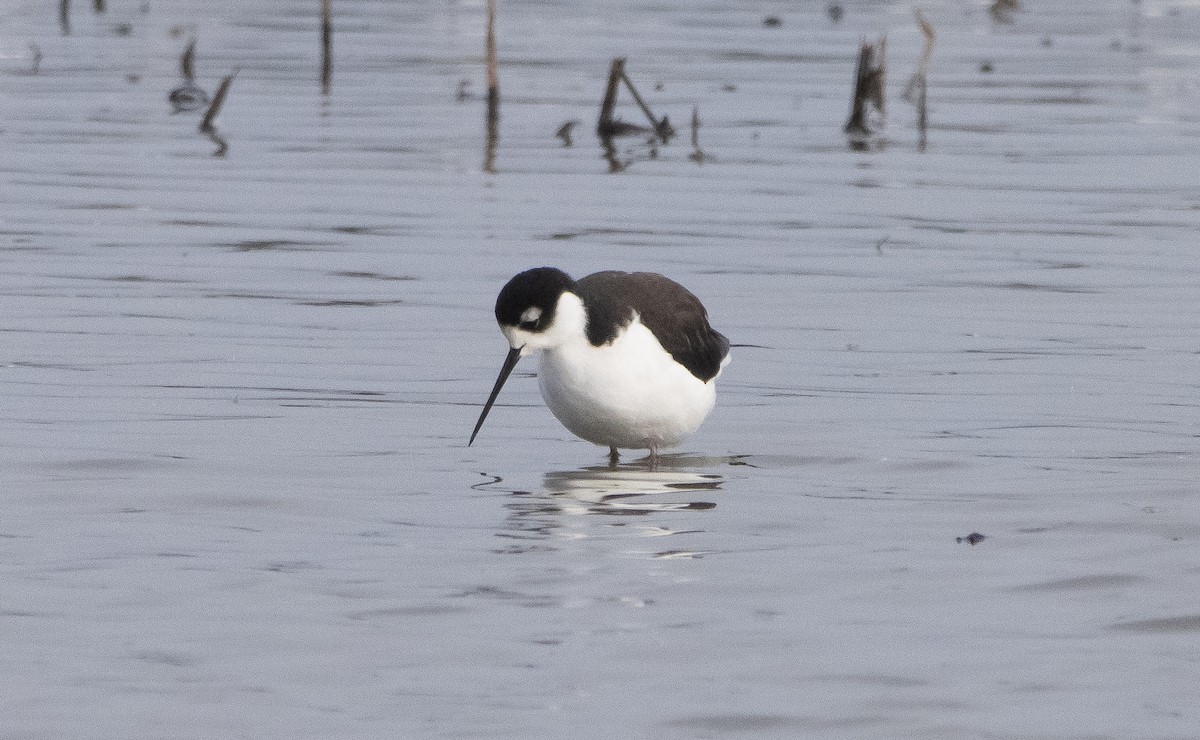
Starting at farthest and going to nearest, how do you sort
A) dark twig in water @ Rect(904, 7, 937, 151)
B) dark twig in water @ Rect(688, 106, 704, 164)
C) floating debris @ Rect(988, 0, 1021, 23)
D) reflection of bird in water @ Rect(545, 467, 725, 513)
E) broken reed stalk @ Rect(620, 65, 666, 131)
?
1. floating debris @ Rect(988, 0, 1021, 23)
2. dark twig in water @ Rect(904, 7, 937, 151)
3. broken reed stalk @ Rect(620, 65, 666, 131)
4. dark twig in water @ Rect(688, 106, 704, 164)
5. reflection of bird in water @ Rect(545, 467, 725, 513)

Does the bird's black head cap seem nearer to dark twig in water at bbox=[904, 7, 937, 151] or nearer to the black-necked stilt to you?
the black-necked stilt

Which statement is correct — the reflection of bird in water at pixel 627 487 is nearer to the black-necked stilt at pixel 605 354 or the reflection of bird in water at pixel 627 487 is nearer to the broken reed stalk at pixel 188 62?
the black-necked stilt at pixel 605 354

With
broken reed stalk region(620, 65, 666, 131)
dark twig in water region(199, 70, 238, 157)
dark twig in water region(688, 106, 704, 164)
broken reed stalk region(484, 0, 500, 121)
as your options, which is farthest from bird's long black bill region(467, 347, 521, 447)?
broken reed stalk region(484, 0, 500, 121)

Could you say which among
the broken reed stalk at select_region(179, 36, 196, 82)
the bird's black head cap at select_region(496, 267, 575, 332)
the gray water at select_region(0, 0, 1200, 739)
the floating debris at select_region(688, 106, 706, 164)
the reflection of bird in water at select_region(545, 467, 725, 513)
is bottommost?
the reflection of bird in water at select_region(545, 467, 725, 513)

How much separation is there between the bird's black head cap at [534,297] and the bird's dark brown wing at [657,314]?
0.12m

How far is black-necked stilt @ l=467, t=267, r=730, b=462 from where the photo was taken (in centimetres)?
928

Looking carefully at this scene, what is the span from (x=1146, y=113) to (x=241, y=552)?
16.2m

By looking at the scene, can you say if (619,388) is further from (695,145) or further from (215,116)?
(215,116)

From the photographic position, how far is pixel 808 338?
12.4 meters

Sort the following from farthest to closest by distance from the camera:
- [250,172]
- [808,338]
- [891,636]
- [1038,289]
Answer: [250,172] < [1038,289] < [808,338] < [891,636]

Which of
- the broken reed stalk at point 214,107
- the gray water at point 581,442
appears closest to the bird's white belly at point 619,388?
the gray water at point 581,442

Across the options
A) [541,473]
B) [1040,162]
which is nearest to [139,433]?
[541,473]

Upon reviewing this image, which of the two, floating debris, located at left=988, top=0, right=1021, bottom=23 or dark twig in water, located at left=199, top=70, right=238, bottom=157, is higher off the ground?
floating debris, located at left=988, top=0, right=1021, bottom=23

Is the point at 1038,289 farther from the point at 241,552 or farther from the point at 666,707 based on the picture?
the point at 666,707
